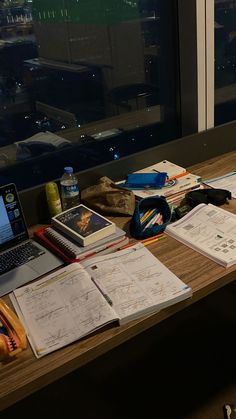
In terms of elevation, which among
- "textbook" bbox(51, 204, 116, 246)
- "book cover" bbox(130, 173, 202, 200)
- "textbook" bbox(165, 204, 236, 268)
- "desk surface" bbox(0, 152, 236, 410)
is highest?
"textbook" bbox(51, 204, 116, 246)

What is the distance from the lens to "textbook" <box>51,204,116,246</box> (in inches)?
59.7

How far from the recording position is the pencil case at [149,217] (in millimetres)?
1609

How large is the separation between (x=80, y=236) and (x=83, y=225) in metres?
0.08

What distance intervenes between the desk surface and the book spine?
0.25 m

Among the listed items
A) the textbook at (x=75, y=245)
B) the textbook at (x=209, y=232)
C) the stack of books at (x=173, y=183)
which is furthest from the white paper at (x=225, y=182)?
the textbook at (x=75, y=245)

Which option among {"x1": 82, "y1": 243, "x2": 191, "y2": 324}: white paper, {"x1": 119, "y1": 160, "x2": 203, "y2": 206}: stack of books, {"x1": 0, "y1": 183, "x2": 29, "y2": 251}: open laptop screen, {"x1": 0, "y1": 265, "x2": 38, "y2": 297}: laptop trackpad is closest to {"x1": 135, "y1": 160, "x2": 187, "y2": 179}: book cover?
{"x1": 119, "y1": 160, "x2": 203, "y2": 206}: stack of books

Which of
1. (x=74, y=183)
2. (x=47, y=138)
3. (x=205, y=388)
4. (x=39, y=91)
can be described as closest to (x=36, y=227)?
(x=74, y=183)

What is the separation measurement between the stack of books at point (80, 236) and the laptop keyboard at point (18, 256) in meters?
0.05

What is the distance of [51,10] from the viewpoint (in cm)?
174

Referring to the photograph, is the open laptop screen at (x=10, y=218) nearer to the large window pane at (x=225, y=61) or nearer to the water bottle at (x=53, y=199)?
the water bottle at (x=53, y=199)

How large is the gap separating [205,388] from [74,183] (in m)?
1.02

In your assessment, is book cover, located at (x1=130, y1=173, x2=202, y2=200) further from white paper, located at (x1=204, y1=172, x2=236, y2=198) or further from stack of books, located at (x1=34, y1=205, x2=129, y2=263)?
stack of books, located at (x1=34, y1=205, x2=129, y2=263)

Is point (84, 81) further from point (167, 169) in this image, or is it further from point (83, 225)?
point (83, 225)

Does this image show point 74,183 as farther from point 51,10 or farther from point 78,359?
point 78,359
